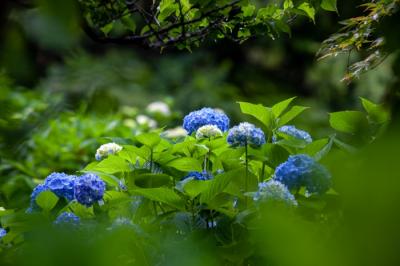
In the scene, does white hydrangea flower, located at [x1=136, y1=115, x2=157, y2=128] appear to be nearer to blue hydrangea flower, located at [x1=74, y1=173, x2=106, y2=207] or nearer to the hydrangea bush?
the hydrangea bush

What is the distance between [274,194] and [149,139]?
0.45 m

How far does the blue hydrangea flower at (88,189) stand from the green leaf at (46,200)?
56 millimetres

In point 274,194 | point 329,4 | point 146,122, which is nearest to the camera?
point 274,194

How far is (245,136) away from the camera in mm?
1537

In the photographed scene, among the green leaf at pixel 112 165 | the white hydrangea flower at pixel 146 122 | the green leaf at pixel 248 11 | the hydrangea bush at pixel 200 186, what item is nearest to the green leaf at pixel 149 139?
the hydrangea bush at pixel 200 186

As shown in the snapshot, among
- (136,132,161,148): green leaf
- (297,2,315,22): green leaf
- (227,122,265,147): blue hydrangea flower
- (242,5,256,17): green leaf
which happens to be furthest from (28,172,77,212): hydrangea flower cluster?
(297,2,315,22): green leaf

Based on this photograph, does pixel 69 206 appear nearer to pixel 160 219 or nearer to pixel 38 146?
pixel 160 219

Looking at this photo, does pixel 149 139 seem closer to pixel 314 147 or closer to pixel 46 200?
pixel 46 200

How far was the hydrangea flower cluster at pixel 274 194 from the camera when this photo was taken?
1.27 metres

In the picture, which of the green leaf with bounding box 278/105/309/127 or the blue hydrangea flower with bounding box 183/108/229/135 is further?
the blue hydrangea flower with bounding box 183/108/229/135

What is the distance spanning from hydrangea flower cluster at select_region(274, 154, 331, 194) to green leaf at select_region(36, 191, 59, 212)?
0.55 meters

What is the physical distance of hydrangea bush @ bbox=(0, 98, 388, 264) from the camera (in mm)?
1363

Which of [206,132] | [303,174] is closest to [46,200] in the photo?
[206,132]

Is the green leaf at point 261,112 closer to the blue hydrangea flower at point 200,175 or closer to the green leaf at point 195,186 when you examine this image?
the blue hydrangea flower at point 200,175
